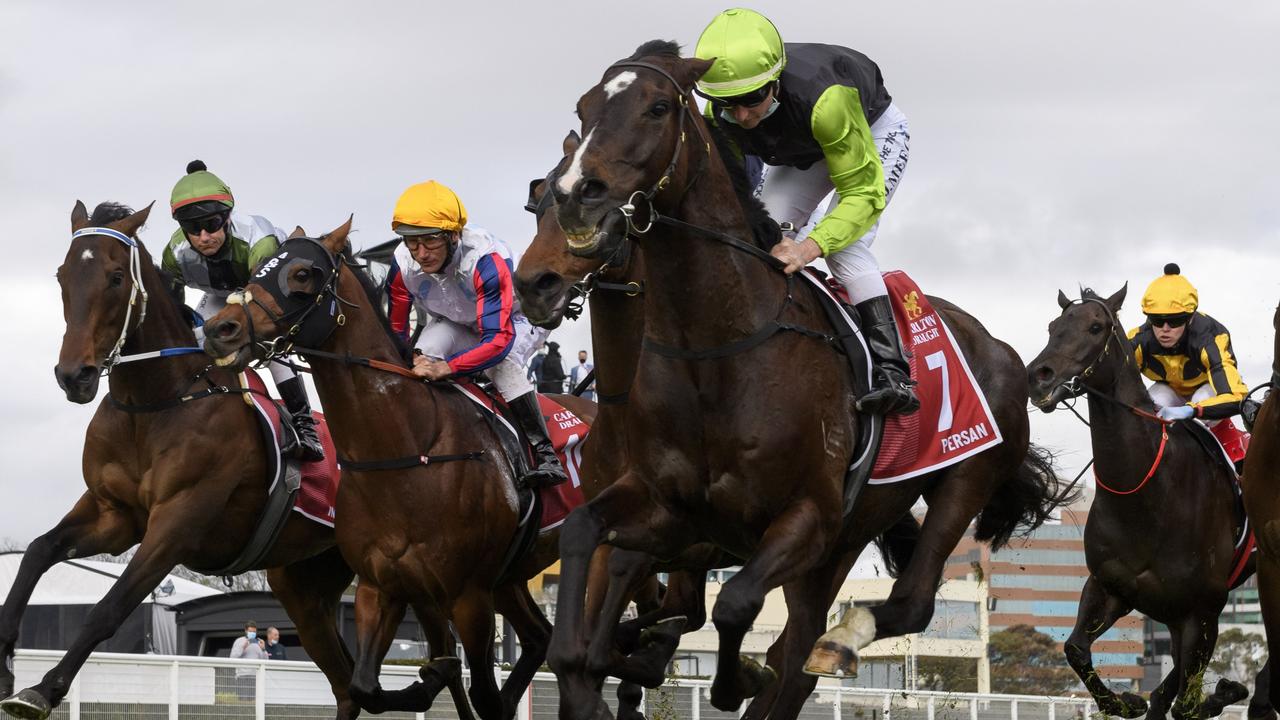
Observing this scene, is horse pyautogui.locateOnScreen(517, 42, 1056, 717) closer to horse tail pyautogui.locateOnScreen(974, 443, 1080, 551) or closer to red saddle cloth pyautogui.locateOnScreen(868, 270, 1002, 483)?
red saddle cloth pyautogui.locateOnScreen(868, 270, 1002, 483)

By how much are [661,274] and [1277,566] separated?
3.40 metres

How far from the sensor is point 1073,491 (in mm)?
9789

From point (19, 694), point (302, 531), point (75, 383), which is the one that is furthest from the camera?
point (302, 531)

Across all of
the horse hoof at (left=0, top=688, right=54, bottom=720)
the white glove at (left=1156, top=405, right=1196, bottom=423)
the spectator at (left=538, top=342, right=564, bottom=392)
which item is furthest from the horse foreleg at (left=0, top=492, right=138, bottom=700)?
the spectator at (left=538, top=342, right=564, bottom=392)

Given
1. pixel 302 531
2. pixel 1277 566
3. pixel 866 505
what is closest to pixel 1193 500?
pixel 1277 566

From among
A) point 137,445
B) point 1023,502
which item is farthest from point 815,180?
point 137,445

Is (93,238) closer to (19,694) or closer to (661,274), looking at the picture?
(19,694)

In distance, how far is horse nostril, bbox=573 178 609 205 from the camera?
5035 millimetres

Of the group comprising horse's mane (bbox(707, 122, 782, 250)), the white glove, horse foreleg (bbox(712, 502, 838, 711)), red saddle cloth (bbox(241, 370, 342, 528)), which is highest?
horse's mane (bbox(707, 122, 782, 250))

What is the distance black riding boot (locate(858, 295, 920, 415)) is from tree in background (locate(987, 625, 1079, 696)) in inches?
1642

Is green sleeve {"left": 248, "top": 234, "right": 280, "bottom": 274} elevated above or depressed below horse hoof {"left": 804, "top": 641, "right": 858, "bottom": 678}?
above

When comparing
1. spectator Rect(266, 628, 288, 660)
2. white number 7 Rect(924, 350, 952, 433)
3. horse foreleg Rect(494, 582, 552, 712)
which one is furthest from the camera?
spectator Rect(266, 628, 288, 660)

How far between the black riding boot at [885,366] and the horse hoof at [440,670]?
280cm

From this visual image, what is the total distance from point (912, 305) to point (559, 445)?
2581 mm
